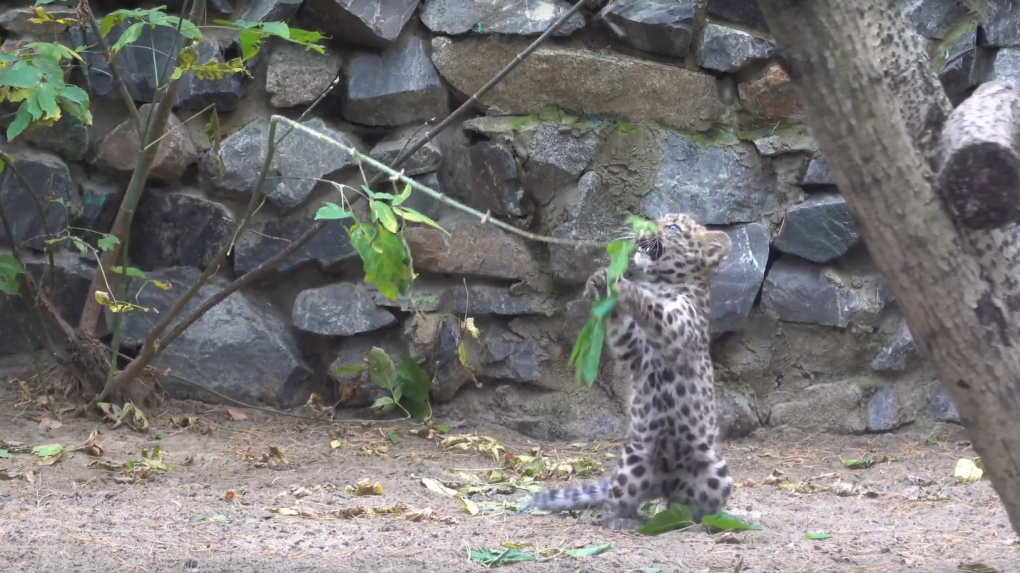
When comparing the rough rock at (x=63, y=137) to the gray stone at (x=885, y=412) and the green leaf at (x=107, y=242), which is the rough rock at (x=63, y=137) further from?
the gray stone at (x=885, y=412)

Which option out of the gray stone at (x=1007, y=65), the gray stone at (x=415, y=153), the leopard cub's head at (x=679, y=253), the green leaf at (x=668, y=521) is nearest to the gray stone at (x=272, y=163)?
the gray stone at (x=415, y=153)

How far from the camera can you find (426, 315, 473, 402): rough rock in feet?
20.6

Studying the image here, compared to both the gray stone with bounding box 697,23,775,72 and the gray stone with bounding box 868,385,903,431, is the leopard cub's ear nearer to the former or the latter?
the gray stone with bounding box 697,23,775,72

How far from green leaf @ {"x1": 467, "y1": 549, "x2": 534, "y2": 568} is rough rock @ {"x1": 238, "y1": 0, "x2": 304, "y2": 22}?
364cm

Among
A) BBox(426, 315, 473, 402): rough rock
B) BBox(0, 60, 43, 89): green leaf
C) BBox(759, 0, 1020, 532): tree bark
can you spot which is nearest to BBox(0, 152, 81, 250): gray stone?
BBox(0, 60, 43, 89): green leaf

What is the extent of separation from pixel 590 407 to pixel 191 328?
2460mm

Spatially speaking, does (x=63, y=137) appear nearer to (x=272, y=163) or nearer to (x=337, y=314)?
(x=272, y=163)

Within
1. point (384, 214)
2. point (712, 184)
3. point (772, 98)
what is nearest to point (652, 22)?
point (772, 98)

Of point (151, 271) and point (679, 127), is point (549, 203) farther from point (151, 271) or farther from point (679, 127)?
point (151, 271)

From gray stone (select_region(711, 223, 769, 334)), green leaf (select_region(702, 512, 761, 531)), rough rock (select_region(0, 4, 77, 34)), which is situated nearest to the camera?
green leaf (select_region(702, 512, 761, 531))

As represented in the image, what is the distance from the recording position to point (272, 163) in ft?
20.0

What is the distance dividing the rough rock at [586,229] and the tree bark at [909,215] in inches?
152

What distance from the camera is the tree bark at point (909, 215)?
2.37 meters

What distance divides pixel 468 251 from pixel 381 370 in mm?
897
